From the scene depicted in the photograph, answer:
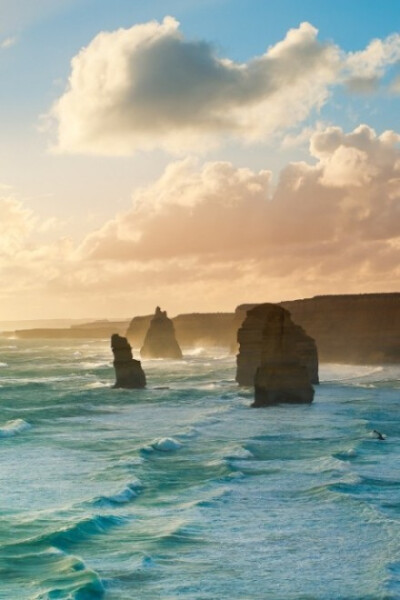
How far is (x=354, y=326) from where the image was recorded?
13775 centimetres

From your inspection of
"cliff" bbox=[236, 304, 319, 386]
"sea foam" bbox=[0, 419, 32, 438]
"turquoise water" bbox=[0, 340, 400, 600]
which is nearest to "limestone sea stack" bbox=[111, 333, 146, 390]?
"cliff" bbox=[236, 304, 319, 386]

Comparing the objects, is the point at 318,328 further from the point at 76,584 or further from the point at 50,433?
the point at 76,584

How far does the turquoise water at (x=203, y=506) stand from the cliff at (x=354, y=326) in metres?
76.1

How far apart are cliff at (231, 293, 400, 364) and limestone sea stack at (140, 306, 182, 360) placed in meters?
24.6

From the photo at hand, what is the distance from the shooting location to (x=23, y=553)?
72.8ft

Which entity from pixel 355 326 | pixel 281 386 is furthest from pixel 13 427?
pixel 355 326

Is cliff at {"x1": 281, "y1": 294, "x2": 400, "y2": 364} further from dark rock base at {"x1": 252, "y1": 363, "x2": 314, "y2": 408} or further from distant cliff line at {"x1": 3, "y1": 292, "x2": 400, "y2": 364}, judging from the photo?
dark rock base at {"x1": 252, "y1": 363, "x2": 314, "y2": 408}

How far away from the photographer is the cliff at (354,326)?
131 metres

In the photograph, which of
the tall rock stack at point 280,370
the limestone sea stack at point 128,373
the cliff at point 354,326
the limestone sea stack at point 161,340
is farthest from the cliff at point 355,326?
the tall rock stack at point 280,370

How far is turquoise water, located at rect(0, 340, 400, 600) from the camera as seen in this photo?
19719 mm

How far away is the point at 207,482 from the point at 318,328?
112 metres

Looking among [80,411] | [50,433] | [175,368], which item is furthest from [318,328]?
[50,433]

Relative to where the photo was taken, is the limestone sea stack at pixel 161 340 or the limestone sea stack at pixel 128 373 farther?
the limestone sea stack at pixel 161 340

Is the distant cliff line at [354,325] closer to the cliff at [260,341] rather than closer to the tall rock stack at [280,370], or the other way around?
the cliff at [260,341]
